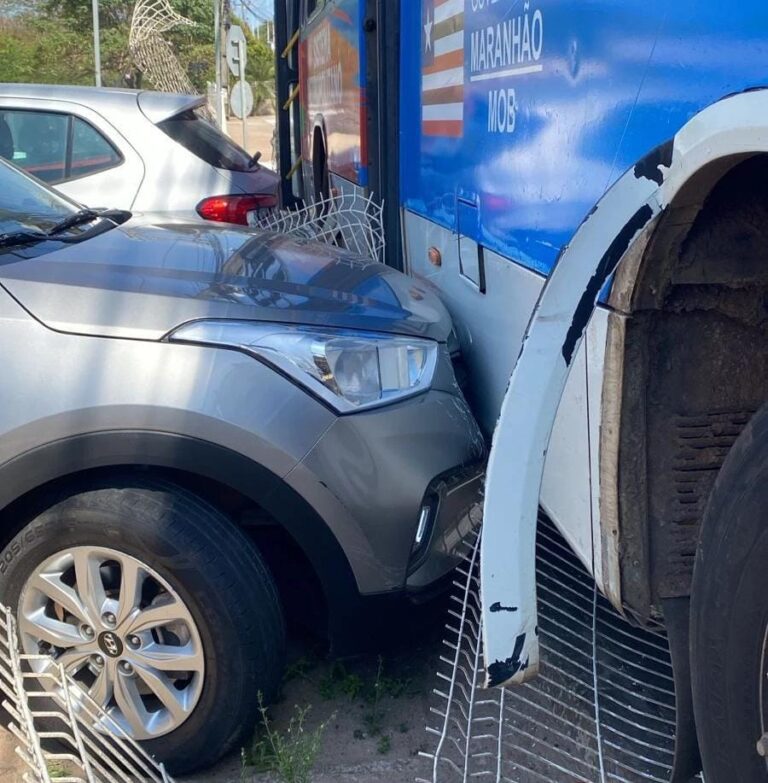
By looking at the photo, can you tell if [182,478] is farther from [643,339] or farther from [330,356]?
[643,339]

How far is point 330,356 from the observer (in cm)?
269

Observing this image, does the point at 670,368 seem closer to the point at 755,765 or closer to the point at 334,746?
the point at 755,765

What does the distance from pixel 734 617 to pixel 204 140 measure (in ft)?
17.2

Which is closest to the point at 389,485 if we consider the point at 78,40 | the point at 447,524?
the point at 447,524

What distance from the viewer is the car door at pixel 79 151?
227 inches

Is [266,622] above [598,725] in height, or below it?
above

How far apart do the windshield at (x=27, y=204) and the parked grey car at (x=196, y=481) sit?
37cm

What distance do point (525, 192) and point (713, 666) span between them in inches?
59.0

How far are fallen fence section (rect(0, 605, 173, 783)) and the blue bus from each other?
1.14 metres

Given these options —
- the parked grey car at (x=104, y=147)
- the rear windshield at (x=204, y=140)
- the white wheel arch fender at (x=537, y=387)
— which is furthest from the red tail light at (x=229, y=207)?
the white wheel arch fender at (x=537, y=387)

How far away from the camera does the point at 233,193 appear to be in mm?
6125

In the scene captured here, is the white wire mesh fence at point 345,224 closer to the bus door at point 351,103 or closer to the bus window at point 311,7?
the bus door at point 351,103

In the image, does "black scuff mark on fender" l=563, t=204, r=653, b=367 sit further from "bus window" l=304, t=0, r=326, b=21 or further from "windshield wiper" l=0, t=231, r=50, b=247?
"bus window" l=304, t=0, r=326, b=21

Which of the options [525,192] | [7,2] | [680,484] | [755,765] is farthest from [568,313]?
[7,2]
